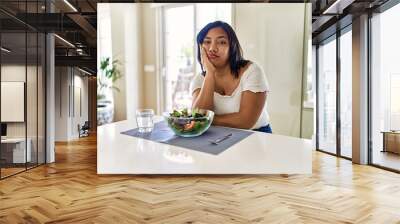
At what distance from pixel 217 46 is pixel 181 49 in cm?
47

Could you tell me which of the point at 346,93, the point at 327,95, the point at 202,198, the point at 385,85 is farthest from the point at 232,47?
the point at 327,95

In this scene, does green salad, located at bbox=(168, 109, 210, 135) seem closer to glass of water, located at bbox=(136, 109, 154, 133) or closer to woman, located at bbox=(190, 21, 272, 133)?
woman, located at bbox=(190, 21, 272, 133)

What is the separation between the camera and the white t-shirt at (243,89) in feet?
15.2

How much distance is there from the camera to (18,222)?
306 centimetres

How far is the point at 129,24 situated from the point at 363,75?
4.05 meters

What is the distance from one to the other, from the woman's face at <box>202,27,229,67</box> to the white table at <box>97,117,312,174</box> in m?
1.05

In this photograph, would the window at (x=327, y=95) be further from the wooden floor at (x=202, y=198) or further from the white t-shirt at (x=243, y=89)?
the white t-shirt at (x=243, y=89)

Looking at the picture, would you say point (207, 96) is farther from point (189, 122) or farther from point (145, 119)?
point (145, 119)

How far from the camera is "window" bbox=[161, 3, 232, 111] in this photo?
467 cm

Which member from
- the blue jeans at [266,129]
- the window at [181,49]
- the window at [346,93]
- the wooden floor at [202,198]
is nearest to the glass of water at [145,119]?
the window at [181,49]

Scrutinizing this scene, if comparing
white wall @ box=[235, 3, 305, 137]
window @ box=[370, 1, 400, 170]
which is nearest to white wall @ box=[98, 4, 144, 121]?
white wall @ box=[235, 3, 305, 137]

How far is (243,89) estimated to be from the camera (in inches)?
182

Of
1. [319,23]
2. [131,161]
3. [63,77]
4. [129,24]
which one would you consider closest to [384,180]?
[319,23]

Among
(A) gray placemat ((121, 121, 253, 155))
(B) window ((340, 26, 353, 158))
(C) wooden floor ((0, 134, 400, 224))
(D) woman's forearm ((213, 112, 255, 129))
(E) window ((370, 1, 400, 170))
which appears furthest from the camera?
(B) window ((340, 26, 353, 158))
